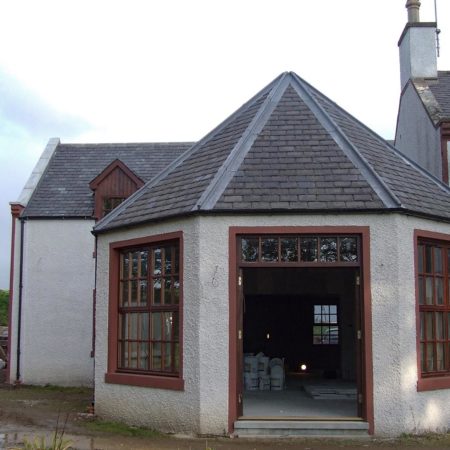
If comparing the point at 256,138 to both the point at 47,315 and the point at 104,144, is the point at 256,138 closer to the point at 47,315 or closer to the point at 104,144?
the point at 47,315

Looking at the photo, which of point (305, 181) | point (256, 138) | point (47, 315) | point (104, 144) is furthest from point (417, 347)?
point (104, 144)

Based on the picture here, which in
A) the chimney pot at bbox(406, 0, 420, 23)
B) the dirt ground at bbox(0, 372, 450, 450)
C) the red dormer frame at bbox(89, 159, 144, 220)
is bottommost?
the dirt ground at bbox(0, 372, 450, 450)

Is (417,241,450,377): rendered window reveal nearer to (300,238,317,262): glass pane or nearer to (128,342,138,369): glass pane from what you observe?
(300,238,317,262): glass pane

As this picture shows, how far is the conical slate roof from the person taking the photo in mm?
10211

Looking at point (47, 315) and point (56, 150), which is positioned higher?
point (56, 150)

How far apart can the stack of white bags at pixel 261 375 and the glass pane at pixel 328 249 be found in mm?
4966

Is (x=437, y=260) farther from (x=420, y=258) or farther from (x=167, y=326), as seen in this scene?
(x=167, y=326)

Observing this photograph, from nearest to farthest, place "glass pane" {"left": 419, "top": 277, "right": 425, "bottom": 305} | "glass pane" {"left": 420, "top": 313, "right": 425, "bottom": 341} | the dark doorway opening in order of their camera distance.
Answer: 1. "glass pane" {"left": 420, "top": 313, "right": 425, "bottom": 341}
2. "glass pane" {"left": 419, "top": 277, "right": 425, "bottom": 305}
3. the dark doorway opening

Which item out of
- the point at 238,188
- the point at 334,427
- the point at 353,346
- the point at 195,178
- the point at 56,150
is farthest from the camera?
the point at 56,150

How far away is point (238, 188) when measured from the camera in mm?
10492

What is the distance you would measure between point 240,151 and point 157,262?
7.86ft

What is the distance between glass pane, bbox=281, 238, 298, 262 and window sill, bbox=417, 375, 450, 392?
2.69 meters

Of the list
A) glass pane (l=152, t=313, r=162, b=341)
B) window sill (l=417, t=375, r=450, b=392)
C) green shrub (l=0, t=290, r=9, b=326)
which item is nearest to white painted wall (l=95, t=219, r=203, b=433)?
glass pane (l=152, t=313, r=162, b=341)

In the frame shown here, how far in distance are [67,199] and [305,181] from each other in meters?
11.0
